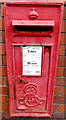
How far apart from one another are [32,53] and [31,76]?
21 centimetres

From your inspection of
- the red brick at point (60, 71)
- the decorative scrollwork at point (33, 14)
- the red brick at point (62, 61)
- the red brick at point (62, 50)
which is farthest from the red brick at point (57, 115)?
the decorative scrollwork at point (33, 14)

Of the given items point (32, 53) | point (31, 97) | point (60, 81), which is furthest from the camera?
point (60, 81)

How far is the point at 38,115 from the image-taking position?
62.2 inches

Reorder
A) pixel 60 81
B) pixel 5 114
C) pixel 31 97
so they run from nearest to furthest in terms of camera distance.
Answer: pixel 31 97 < pixel 60 81 < pixel 5 114

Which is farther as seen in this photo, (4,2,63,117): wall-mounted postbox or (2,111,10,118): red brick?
(2,111,10,118): red brick

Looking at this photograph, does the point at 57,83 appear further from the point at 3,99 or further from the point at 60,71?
the point at 3,99

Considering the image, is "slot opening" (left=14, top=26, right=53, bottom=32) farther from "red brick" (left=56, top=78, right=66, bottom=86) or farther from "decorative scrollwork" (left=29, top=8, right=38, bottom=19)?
"red brick" (left=56, top=78, right=66, bottom=86)

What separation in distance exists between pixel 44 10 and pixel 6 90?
2.86ft

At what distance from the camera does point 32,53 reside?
1.35 metres

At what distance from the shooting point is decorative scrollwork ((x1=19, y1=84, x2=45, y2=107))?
4.78ft

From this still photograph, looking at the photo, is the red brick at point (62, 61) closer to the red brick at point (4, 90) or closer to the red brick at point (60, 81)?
the red brick at point (60, 81)

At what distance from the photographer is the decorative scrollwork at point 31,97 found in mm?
1458

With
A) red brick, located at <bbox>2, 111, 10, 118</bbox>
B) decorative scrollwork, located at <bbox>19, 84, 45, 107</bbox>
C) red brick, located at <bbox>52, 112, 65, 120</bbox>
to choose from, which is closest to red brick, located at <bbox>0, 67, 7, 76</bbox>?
decorative scrollwork, located at <bbox>19, 84, 45, 107</bbox>

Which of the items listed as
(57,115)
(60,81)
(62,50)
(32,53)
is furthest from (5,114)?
(62,50)
